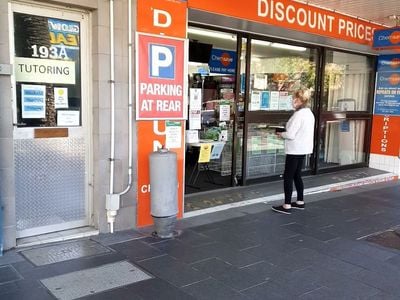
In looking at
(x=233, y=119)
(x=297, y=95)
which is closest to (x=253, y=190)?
(x=233, y=119)

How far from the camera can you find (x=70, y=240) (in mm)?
4551

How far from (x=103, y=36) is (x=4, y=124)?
1372 mm

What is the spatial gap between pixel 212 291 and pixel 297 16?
491 centimetres

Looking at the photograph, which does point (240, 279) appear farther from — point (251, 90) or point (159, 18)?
point (251, 90)

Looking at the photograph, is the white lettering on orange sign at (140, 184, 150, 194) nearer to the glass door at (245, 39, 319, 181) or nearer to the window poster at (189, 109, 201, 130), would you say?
the window poster at (189, 109, 201, 130)

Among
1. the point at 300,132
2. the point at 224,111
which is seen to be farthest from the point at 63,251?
the point at 224,111

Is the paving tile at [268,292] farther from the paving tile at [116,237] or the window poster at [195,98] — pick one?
the window poster at [195,98]

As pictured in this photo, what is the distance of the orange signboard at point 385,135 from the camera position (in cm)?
911

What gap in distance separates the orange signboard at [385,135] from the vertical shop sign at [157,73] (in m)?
5.79

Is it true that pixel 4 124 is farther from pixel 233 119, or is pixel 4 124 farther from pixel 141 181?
pixel 233 119

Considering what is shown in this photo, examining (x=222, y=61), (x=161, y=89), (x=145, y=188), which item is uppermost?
(x=222, y=61)

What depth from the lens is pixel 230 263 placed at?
13.5 ft

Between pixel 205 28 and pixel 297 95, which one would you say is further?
pixel 205 28

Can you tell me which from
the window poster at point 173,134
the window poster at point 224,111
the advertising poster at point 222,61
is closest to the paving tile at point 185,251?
the window poster at point 173,134
